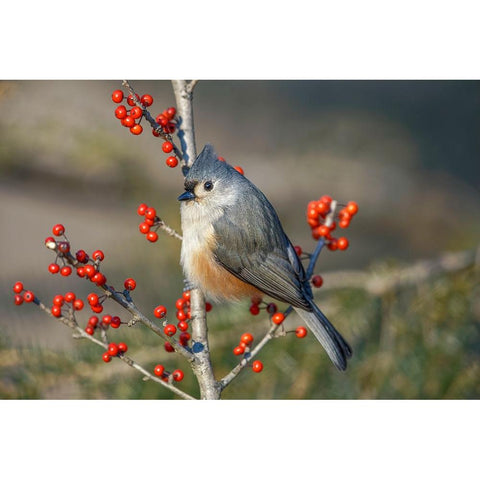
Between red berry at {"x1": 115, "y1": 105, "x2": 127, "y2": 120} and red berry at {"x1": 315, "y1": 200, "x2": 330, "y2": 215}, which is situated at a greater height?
red berry at {"x1": 115, "y1": 105, "x2": 127, "y2": 120}

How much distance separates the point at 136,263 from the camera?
1719mm

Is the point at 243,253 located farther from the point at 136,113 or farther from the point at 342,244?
the point at 136,113

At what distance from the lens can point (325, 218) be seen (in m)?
1.16

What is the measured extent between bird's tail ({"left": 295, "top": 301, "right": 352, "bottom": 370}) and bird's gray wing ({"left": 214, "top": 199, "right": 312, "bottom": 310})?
0.05 m

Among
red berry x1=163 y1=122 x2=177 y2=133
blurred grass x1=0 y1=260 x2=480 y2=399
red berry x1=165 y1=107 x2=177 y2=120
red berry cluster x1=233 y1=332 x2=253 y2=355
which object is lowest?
blurred grass x1=0 y1=260 x2=480 y2=399

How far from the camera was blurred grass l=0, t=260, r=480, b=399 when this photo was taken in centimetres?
153

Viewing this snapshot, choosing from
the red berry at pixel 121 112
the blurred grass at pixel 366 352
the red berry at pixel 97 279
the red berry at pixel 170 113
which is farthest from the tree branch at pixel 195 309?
the blurred grass at pixel 366 352

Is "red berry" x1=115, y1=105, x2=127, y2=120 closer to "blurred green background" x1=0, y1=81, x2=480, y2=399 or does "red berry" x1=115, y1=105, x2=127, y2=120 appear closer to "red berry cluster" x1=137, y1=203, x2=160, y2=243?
"red berry cluster" x1=137, y1=203, x2=160, y2=243

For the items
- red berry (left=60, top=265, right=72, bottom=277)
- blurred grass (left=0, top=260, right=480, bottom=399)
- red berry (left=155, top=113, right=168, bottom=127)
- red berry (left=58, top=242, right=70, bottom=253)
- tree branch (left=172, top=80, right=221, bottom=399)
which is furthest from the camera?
blurred grass (left=0, top=260, right=480, bottom=399)

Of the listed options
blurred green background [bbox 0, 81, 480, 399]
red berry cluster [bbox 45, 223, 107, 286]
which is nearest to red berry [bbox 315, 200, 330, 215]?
red berry cluster [bbox 45, 223, 107, 286]

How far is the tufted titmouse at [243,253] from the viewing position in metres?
1.38

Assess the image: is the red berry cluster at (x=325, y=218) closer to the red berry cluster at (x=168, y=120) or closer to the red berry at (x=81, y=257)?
the red berry cluster at (x=168, y=120)
